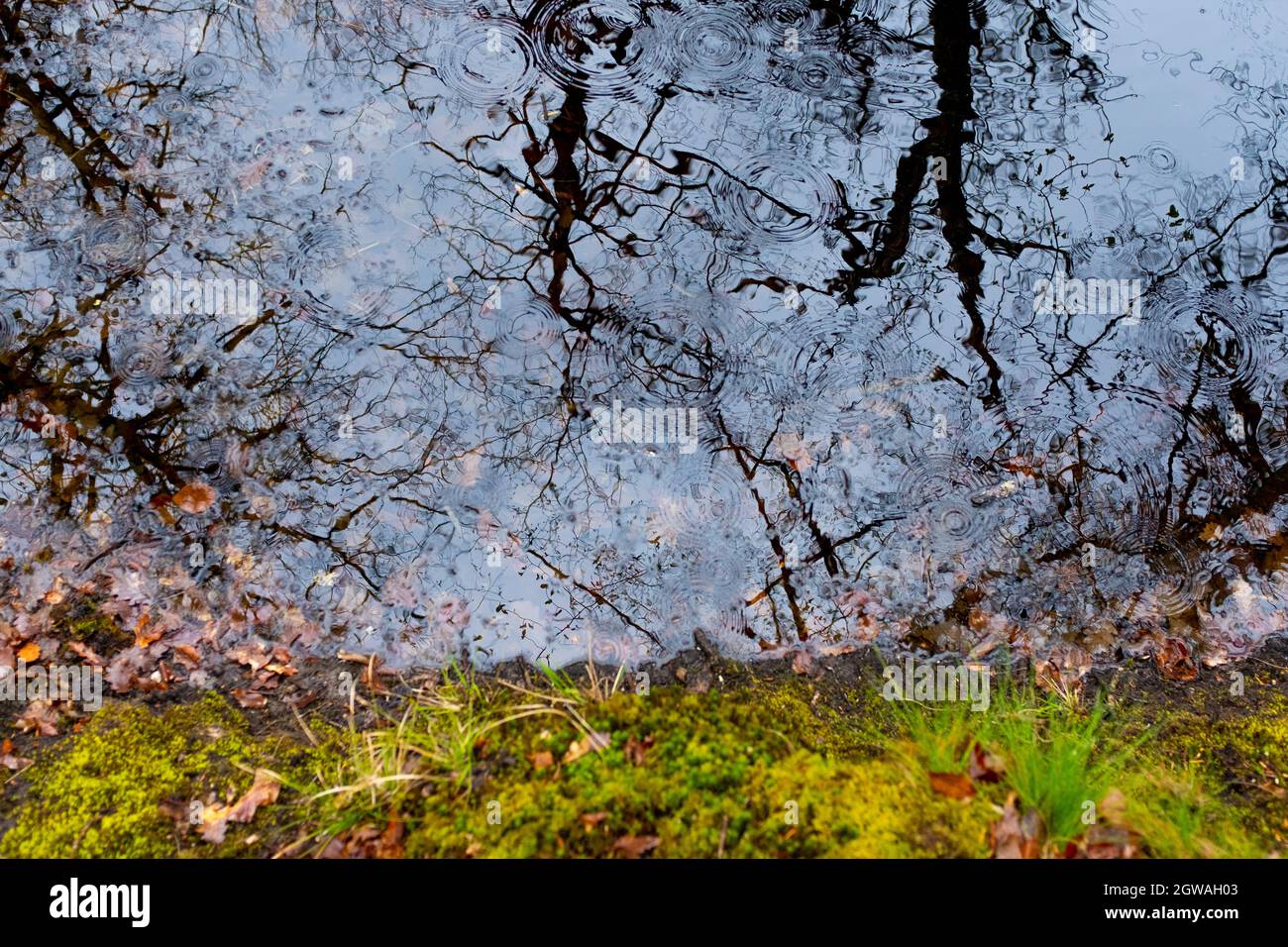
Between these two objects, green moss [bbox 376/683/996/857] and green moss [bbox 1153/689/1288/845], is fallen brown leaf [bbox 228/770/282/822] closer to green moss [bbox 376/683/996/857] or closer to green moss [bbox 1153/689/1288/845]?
green moss [bbox 376/683/996/857]

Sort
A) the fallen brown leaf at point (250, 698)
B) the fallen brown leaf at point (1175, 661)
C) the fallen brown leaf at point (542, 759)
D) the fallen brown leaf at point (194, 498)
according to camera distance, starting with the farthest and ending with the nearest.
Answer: the fallen brown leaf at point (194, 498)
the fallen brown leaf at point (1175, 661)
the fallen brown leaf at point (250, 698)
the fallen brown leaf at point (542, 759)

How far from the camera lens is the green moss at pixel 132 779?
93.5 inches

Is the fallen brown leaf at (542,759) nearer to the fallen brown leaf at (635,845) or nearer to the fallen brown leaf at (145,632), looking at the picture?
the fallen brown leaf at (635,845)

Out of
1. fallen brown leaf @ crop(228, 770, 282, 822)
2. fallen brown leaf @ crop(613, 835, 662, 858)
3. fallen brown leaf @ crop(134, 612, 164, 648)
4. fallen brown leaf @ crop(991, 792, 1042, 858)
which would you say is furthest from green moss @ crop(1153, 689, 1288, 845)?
fallen brown leaf @ crop(134, 612, 164, 648)

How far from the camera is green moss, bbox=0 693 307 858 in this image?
2.38 metres

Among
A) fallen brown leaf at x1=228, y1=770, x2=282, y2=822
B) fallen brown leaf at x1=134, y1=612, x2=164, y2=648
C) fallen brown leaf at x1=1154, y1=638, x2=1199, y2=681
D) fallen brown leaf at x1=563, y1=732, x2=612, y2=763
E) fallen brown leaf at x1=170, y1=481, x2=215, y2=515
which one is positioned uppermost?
fallen brown leaf at x1=170, y1=481, x2=215, y2=515

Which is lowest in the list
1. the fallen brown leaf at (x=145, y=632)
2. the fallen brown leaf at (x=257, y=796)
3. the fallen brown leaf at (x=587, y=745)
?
the fallen brown leaf at (x=257, y=796)

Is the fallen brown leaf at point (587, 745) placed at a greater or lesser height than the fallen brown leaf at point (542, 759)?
greater

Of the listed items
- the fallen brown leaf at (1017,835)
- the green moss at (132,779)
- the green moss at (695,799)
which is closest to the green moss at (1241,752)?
the fallen brown leaf at (1017,835)

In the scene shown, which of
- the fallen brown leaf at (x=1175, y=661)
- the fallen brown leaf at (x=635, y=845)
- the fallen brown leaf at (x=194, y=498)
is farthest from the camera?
the fallen brown leaf at (x=194, y=498)

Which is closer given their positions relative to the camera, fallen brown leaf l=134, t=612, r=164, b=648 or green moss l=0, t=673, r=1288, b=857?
green moss l=0, t=673, r=1288, b=857

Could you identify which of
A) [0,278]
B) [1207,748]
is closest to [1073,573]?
[1207,748]

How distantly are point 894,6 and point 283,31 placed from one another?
3.17m
